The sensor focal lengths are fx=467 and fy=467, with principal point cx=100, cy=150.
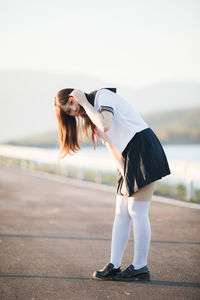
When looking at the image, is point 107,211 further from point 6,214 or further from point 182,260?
point 182,260

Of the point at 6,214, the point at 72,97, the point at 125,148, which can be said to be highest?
the point at 72,97

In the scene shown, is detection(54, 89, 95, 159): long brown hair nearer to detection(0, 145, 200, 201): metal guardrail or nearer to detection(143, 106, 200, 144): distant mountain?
detection(0, 145, 200, 201): metal guardrail

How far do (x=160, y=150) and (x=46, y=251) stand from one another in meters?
2.17

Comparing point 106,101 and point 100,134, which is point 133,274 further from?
point 106,101

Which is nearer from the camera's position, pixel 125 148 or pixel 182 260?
pixel 125 148

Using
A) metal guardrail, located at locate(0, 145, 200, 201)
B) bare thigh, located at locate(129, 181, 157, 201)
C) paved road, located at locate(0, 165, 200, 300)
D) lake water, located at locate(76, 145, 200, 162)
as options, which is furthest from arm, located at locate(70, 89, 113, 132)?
lake water, located at locate(76, 145, 200, 162)

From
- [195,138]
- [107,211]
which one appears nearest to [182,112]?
[195,138]

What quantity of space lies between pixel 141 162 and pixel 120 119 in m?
0.45

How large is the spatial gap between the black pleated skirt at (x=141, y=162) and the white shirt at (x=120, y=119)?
0.06m

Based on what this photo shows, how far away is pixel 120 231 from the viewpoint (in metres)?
4.59

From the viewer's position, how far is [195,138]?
100m

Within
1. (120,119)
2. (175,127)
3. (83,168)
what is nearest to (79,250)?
(120,119)

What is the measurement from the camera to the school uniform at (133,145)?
4.34m

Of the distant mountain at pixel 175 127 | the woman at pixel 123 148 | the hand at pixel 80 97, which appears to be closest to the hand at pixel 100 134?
the woman at pixel 123 148
